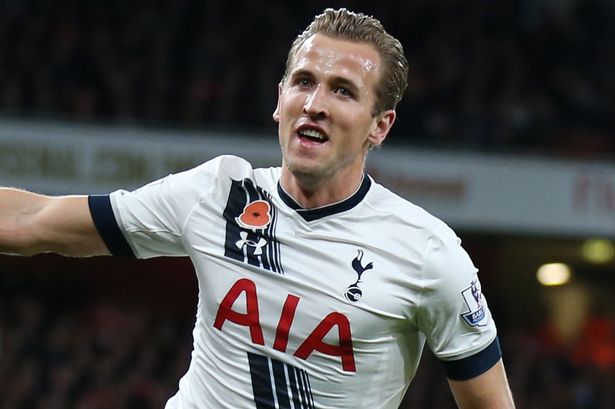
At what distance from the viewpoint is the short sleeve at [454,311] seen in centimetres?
304

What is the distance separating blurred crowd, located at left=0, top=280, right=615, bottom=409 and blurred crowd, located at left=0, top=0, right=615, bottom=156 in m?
1.89

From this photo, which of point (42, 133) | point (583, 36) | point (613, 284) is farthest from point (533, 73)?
point (42, 133)

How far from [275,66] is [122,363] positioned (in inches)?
133

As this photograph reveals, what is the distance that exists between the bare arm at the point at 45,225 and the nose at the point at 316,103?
0.61 meters

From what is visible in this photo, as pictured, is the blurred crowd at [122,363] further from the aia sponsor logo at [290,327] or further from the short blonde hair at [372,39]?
the short blonde hair at [372,39]

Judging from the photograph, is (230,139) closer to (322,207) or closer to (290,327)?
(322,207)

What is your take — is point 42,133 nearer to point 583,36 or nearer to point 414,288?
point 583,36

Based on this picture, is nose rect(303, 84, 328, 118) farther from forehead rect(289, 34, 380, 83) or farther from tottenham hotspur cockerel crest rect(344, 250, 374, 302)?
tottenham hotspur cockerel crest rect(344, 250, 374, 302)

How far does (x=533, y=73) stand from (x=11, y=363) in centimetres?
646

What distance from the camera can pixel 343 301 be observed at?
10.1 feet

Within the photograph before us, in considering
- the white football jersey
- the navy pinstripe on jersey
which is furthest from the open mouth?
the navy pinstripe on jersey

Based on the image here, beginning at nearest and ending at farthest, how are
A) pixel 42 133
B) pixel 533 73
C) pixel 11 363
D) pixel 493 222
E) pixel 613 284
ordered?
1. pixel 11 363
2. pixel 42 133
3. pixel 493 222
4. pixel 533 73
5. pixel 613 284

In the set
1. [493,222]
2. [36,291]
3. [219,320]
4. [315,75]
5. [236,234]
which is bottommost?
[36,291]

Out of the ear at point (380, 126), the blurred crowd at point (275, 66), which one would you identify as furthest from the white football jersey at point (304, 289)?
the blurred crowd at point (275, 66)
